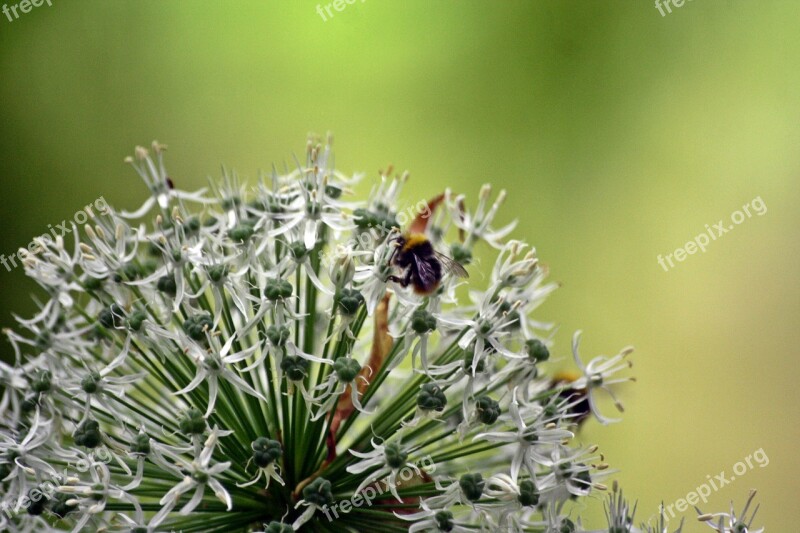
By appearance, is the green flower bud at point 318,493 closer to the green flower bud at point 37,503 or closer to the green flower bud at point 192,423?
the green flower bud at point 192,423

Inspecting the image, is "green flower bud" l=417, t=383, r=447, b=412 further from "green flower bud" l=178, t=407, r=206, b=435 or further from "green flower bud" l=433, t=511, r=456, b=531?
"green flower bud" l=178, t=407, r=206, b=435

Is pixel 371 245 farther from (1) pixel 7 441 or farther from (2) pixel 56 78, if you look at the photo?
(2) pixel 56 78

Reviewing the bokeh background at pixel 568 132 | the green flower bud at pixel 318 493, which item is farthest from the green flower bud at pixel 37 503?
the bokeh background at pixel 568 132

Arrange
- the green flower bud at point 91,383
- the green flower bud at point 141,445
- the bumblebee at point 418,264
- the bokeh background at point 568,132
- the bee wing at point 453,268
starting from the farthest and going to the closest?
1. the bokeh background at point 568,132
2. the bee wing at point 453,268
3. the bumblebee at point 418,264
4. the green flower bud at point 91,383
5. the green flower bud at point 141,445

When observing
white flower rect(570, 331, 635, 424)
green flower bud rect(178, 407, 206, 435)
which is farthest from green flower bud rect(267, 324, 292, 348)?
white flower rect(570, 331, 635, 424)

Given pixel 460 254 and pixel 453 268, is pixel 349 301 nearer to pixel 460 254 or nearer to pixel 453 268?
pixel 453 268
